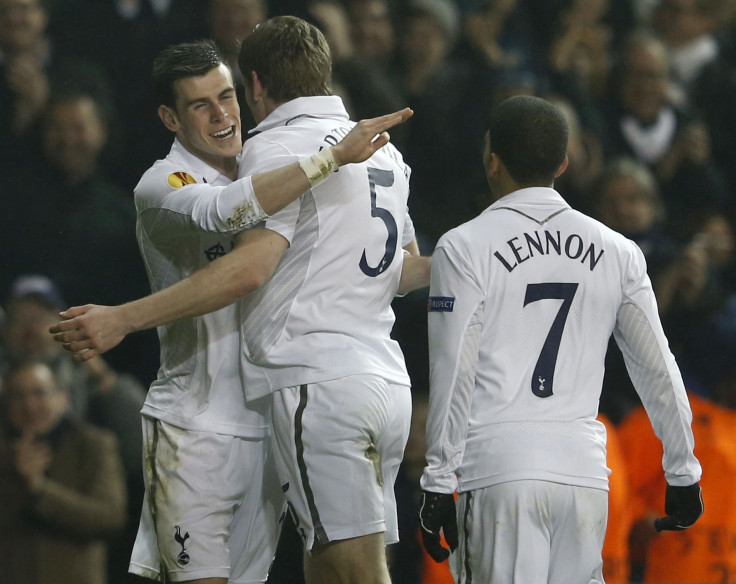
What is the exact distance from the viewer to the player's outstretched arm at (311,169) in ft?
10.3

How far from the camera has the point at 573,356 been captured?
3.16 meters

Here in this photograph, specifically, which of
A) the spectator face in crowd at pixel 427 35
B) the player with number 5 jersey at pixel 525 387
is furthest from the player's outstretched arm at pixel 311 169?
the spectator face in crowd at pixel 427 35

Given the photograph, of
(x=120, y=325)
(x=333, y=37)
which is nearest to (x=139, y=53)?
(x=333, y=37)

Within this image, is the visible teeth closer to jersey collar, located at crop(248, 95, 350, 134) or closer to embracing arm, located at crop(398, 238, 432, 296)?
jersey collar, located at crop(248, 95, 350, 134)

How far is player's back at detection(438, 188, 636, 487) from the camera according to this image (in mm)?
3123

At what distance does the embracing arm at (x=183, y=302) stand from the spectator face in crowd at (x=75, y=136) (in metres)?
2.51

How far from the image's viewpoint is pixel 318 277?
3.26m

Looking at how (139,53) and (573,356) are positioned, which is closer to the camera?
(573,356)

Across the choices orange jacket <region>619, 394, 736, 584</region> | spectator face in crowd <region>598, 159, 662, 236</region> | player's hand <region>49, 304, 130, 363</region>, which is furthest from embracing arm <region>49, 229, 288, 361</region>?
spectator face in crowd <region>598, 159, 662, 236</region>

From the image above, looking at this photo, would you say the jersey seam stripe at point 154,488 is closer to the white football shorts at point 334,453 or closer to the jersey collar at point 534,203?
the white football shorts at point 334,453

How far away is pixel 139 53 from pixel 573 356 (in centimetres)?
349

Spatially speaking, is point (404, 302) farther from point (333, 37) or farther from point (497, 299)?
point (497, 299)

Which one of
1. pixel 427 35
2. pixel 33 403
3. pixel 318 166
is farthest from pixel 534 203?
pixel 427 35

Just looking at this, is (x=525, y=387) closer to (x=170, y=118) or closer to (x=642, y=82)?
(x=170, y=118)
